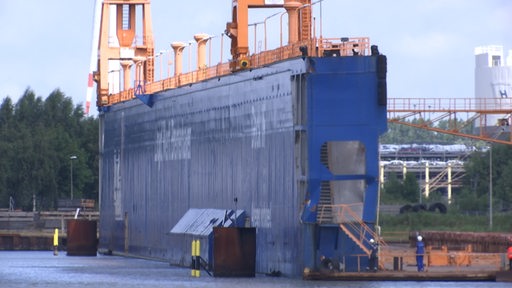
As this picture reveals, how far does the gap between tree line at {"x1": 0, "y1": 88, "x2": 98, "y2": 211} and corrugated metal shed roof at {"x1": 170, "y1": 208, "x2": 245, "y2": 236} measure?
2128 inches

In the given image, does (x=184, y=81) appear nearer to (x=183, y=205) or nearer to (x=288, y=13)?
(x=183, y=205)

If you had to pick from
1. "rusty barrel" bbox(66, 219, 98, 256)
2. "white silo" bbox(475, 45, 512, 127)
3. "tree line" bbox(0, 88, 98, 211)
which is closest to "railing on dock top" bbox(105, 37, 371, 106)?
"rusty barrel" bbox(66, 219, 98, 256)

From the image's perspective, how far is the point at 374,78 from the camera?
5912 cm

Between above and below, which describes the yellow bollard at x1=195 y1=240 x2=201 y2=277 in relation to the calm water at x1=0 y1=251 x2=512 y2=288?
above

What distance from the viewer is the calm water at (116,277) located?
57.7 m

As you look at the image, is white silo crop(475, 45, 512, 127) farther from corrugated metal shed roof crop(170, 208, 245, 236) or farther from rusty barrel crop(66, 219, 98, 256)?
corrugated metal shed roof crop(170, 208, 245, 236)

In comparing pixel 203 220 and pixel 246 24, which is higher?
pixel 246 24

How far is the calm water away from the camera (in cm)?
5766

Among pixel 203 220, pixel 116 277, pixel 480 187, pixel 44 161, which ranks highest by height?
pixel 44 161

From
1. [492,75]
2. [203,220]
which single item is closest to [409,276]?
[203,220]

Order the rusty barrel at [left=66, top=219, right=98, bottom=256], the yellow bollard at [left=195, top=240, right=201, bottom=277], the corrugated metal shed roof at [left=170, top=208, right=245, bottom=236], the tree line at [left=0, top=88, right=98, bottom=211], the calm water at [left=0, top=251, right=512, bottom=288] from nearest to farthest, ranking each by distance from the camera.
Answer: the calm water at [left=0, top=251, right=512, bottom=288]
the yellow bollard at [left=195, top=240, right=201, bottom=277]
the corrugated metal shed roof at [left=170, top=208, right=245, bottom=236]
the rusty barrel at [left=66, top=219, right=98, bottom=256]
the tree line at [left=0, top=88, right=98, bottom=211]

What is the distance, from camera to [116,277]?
2653 inches

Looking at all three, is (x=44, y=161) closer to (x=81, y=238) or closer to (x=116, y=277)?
(x=81, y=238)

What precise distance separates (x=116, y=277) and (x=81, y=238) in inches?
1070
